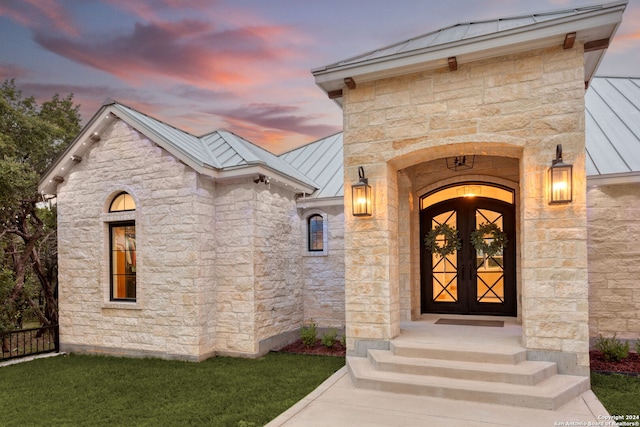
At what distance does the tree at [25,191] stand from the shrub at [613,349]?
36.6ft

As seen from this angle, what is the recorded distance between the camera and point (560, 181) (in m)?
4.60

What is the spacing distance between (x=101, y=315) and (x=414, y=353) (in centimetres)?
630

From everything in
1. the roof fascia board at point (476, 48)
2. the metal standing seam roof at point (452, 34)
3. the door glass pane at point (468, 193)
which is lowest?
the door glass pane at point (468, 193)

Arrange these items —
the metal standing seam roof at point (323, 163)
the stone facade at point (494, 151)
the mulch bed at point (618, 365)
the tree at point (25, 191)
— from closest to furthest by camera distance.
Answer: the stone facade at point (494, 151), the mulch bed at point (618, 365), the tree at point (25, 191), the metal standing seam roof at point (323, 163)

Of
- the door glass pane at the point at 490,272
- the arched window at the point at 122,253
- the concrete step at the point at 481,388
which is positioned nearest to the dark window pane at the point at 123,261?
the arched window at the point at 122,253

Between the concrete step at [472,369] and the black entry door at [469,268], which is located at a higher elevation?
the black entry door at [469,268]

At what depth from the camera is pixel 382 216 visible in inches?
221

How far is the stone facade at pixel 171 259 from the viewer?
7.03 m

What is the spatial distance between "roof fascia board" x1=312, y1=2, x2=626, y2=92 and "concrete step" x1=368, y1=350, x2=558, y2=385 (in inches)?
160

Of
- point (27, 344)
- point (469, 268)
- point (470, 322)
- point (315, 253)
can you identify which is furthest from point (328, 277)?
point (27, 344)

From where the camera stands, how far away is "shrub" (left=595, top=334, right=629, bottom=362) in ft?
19.3

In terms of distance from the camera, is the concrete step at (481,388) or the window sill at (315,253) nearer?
the concrete step at (481,388)

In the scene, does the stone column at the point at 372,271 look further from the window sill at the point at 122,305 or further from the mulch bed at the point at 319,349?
the window sill at the point at 122,305

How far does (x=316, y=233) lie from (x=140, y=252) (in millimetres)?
3897
